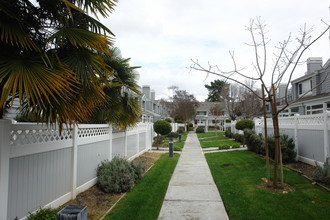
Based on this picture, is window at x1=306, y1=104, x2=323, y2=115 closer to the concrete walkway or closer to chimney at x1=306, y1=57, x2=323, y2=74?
chimney at x1=306, y1=57, x2=323, y2=74

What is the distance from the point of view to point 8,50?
3.79 metres

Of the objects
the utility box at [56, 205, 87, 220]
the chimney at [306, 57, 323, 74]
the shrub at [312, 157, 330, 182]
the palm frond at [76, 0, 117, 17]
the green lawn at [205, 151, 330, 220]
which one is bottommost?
the green lawn at [205, 151, 330, 220]

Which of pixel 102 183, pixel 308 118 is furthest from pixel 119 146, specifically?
pixel 308 118

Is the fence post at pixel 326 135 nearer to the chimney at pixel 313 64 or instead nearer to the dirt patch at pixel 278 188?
the dirt patch at pixel 278 188

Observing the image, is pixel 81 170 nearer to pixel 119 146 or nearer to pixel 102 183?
pixel 102 183

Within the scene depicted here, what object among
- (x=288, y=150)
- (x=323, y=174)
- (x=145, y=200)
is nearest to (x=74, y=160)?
(x=145, y=200)

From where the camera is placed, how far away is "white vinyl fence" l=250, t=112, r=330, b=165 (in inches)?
308

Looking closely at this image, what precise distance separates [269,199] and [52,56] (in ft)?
17.7

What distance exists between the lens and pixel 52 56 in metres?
4.00

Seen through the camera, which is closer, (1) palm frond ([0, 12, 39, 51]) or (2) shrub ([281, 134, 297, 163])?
(1) palm frond ([0, 12, 39, 51])

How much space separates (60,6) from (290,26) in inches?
266

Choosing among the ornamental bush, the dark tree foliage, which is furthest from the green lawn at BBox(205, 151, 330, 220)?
the dark tree foliage

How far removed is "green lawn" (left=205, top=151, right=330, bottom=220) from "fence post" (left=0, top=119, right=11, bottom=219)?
150 inches

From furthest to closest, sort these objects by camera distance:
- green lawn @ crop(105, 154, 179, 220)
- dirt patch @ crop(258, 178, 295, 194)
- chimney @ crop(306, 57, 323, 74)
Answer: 1. chimney @ crop(306, 57, 323, 74)
2. dirt patch @ crop(258, 178, 295, 194)
3. green lawn @ crop(105, 154, 179, 220)
